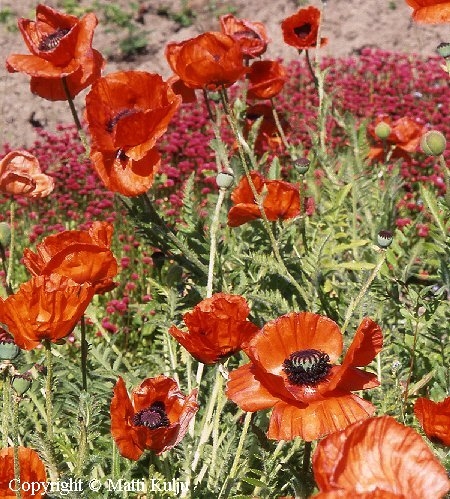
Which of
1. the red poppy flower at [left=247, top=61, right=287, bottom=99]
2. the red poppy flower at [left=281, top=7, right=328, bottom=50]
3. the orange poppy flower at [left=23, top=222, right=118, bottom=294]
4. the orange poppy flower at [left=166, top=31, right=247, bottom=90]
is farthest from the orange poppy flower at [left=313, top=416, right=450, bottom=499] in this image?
the red poppy flower at [left=281, top=7, right=328, bottom=50]

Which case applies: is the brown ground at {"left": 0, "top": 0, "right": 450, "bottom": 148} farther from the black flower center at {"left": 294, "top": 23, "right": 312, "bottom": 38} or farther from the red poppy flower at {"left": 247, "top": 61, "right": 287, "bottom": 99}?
the red poppy flower at {"left": 247, "top": 61, "right": 287, "bottom": 99}

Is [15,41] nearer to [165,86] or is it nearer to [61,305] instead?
[165,86]

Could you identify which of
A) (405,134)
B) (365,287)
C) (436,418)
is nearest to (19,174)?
(365,287)

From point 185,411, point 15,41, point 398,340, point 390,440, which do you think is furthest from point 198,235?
point 15,41

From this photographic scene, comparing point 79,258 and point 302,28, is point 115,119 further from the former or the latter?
point 302,28

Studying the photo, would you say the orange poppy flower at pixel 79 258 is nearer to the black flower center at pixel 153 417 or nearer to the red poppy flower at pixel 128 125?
the red poppy flower at pixel 128 125

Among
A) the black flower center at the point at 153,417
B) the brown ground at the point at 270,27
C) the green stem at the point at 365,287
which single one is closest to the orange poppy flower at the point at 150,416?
the black flower center at the point at 153,417
